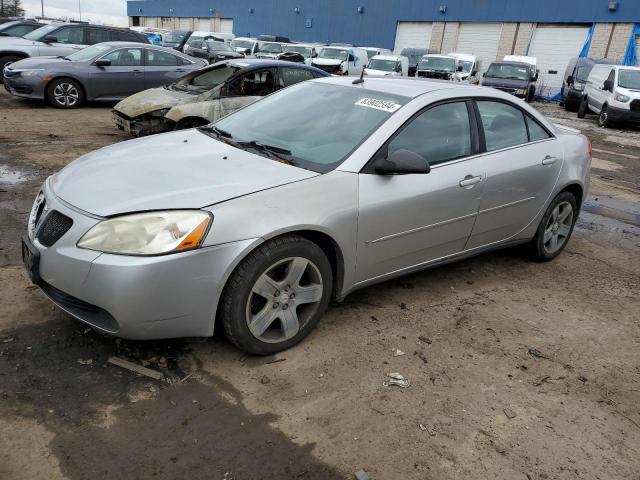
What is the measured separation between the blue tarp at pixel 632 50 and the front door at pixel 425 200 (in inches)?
988

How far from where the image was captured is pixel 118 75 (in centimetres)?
1145

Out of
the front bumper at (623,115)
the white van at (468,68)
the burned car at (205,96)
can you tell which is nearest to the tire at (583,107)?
the front bumper at (623,115)

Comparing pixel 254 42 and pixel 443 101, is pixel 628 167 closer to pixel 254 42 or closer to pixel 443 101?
pixel 443 101

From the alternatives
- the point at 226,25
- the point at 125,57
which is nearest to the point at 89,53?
the point at 125,57

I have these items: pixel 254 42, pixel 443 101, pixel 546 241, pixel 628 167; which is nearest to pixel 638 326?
pixel 546 241

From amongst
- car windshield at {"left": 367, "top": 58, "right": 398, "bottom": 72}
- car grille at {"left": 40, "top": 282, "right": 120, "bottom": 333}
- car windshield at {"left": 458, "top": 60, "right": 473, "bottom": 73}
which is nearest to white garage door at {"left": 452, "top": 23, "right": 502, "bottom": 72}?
car windshield at {"left": 458, "top": 60, "right": 473, "bottom": 73}

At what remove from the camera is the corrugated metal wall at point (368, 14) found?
2594cm

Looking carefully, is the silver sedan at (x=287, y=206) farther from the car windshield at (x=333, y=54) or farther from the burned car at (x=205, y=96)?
the car windshield at (x=333, y=54)

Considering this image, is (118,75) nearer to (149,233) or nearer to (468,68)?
(149,233)

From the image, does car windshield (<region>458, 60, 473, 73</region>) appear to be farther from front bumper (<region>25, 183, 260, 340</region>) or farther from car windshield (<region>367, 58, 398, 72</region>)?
front bumper (<region>25, 183, 260, 340</region>)

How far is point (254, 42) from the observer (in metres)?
25.5

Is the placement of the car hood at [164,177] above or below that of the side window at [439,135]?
below

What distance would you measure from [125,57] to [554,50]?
23.0 meters

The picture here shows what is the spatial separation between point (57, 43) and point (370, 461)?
14.2 meters
